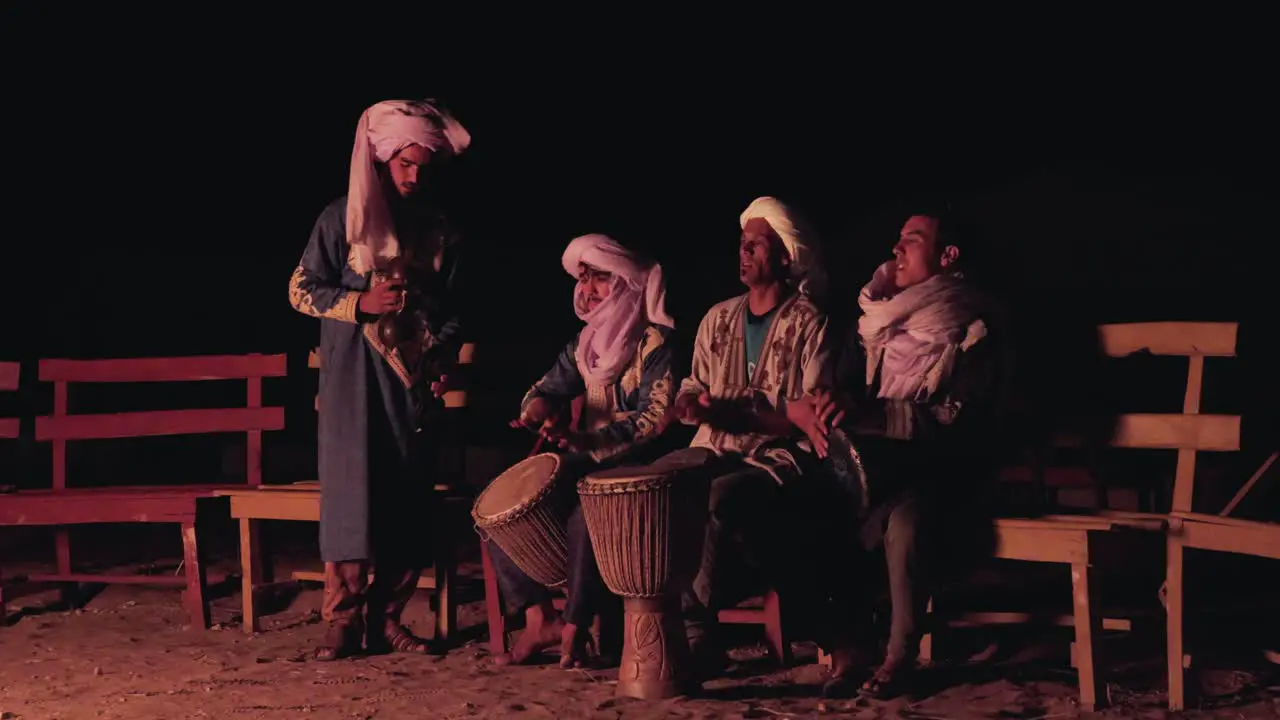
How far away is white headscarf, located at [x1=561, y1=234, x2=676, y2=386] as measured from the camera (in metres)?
5.16

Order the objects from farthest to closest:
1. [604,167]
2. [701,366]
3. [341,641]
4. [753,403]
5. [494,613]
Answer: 1. [604,167]
2. [494,613]
3. [341,641]
4. [701,366]
5. [753,403]

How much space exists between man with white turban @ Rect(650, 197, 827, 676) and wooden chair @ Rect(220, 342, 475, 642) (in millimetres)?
1011

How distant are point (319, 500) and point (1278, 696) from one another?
10.6 ft

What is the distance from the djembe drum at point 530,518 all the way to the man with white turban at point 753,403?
0.45 metres

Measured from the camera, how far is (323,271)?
530 centimetres

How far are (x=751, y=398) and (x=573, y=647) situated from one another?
0.99 metres

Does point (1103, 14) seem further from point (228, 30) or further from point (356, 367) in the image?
point (228, 30)

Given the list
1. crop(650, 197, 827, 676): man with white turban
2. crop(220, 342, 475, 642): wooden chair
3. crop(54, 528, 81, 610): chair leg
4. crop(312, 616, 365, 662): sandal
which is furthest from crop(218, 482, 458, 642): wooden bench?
crop(650, 197, 827, 676): man with white turban

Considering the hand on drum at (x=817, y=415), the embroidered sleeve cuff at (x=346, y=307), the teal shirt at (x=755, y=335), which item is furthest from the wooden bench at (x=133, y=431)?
the hand on drum at (x=817, y=415)

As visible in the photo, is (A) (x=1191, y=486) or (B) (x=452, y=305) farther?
(B) (x=452, y=305)

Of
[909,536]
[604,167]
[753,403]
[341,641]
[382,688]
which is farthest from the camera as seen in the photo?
[604,167]

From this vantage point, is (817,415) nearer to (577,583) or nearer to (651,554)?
(651,554)

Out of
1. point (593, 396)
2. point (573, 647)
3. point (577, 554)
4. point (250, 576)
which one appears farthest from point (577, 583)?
point (250, 576)

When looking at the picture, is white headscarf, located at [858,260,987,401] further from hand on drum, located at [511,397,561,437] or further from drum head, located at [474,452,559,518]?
hand on drum, located at [511,397,561,437]
